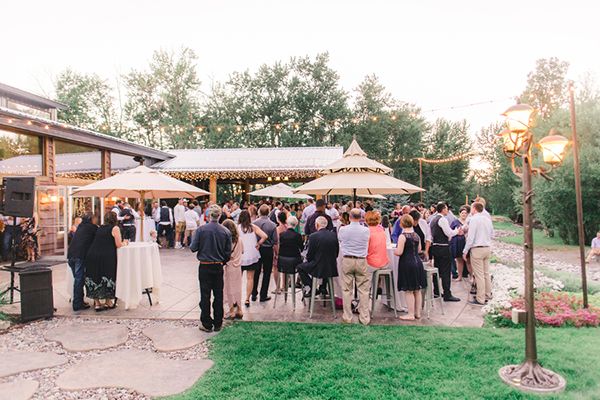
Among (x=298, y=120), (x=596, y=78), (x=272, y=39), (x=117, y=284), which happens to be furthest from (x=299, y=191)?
(x=272, y=39)

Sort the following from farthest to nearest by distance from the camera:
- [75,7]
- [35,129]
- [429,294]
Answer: [75,7]
[35,129]
[429,294]

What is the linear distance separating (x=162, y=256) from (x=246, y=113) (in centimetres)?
2604

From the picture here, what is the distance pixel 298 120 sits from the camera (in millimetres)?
35562

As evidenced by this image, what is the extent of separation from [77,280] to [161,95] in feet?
111

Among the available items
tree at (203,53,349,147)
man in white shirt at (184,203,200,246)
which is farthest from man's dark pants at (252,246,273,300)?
tree at (203,53,349,147)

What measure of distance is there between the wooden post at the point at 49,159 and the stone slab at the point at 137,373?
876 cm

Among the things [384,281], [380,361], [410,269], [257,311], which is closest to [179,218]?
[257,311]

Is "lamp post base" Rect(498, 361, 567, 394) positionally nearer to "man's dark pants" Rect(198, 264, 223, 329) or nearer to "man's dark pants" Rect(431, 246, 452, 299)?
"man's dark pants" Rect(431, 246, 452, 299)

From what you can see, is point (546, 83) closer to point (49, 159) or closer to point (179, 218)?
point (179, 218)

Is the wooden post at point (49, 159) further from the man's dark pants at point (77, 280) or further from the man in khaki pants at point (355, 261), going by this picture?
the man in khaki pants at point (355, 261)

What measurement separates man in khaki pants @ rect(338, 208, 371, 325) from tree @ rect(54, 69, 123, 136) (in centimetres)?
3438

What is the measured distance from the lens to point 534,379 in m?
3.56

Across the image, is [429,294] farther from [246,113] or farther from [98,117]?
[98,117]

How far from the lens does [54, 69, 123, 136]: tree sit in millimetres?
34494
